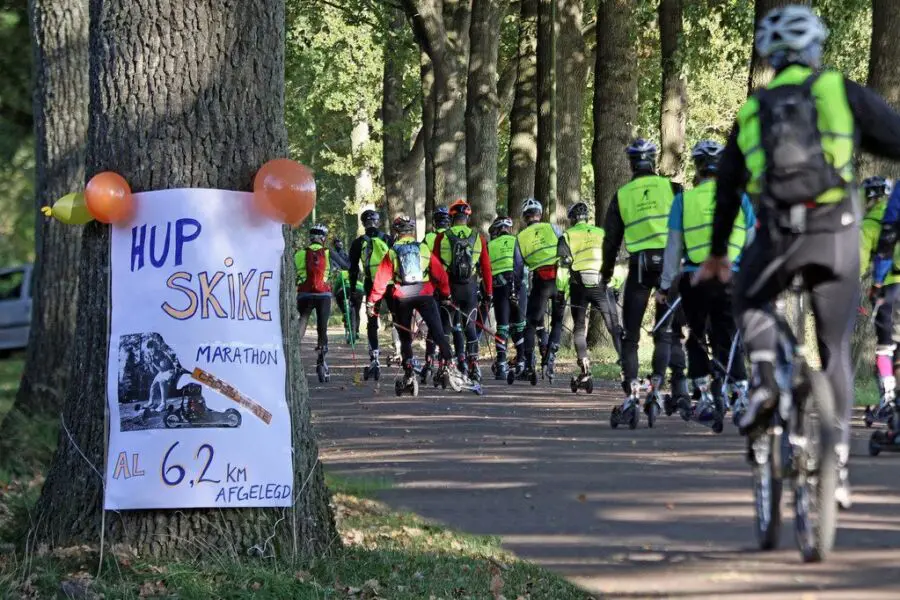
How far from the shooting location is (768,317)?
294 inches

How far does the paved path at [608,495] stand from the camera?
297 inches

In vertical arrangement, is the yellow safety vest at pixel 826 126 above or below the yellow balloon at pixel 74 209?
above

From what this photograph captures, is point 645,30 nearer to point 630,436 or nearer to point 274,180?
point 630,436

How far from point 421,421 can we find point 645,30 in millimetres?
19735

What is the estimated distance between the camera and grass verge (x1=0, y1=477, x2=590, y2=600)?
26.1ft

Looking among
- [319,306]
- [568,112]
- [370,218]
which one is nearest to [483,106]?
[568,112]

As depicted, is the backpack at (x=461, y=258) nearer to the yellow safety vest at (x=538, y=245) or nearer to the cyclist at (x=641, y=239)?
the yellow safety vest at (x=538, y=245)

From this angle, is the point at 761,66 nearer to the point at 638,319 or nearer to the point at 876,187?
the point at 876,187

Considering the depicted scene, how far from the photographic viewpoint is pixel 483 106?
3180 centimetres

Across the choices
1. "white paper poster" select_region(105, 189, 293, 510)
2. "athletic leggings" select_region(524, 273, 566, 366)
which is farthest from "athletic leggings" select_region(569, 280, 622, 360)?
"white paper poster" select_region(105, 189, 293, 510)

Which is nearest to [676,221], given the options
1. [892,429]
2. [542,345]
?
[892,429]

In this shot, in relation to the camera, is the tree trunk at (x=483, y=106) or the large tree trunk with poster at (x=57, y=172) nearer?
the large tree trunk with poster at (x=57, y=172)

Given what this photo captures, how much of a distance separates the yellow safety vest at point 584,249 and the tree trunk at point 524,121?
1319 cm

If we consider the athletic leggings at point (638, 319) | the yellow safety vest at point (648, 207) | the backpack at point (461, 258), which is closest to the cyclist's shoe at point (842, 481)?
the yellow safety vest at point (648, 207)
